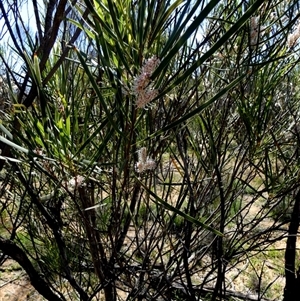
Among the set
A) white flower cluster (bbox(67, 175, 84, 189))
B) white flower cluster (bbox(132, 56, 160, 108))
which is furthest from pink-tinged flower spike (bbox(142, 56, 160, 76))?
white flower cluster (bbox(67, 175, 84, 189))

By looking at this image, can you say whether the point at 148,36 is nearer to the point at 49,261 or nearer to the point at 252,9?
the point at 252,9

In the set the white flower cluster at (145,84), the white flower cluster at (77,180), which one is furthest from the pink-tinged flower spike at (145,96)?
the white flower cluster at (77,180)

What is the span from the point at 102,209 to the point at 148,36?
0.72 m

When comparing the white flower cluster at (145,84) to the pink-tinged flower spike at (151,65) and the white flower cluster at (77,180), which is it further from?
the white flower cluster at (77,180)

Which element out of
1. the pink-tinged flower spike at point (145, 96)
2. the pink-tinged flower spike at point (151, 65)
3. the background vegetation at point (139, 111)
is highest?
the background vegetation at point (139, 111)

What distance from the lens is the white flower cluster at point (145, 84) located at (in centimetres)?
35

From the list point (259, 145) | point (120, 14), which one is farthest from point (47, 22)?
point (259, 145)

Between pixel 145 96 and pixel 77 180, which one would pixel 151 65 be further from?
pixel 77 180

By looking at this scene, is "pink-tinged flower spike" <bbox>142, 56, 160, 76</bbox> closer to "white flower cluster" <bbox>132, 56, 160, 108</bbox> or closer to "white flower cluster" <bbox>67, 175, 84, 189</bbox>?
"white flower cluster" <bbox>132, 56, 160, 108</bbox>

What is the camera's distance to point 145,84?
13.8 inches

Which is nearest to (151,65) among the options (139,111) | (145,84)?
(145,84)

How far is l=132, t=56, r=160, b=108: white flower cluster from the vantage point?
1.13 feet

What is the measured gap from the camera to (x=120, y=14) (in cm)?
45

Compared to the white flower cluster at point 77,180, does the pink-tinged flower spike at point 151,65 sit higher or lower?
higher
